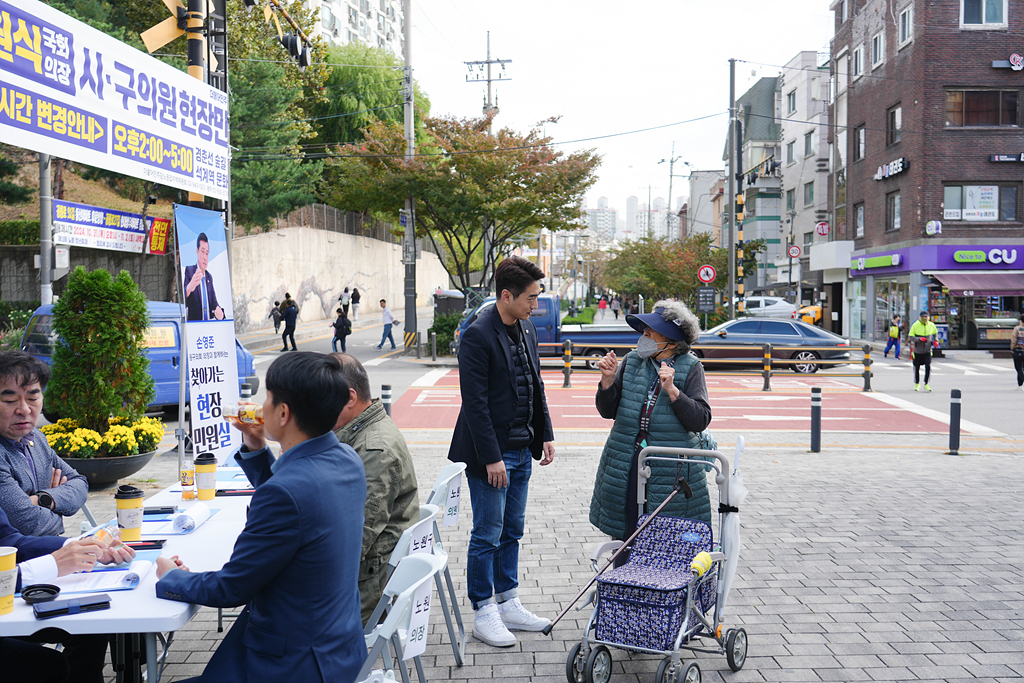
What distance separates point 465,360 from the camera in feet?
14.3

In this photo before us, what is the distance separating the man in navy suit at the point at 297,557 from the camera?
2410 mm

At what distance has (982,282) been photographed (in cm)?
2856

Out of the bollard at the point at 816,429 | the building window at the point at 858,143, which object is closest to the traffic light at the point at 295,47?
the bollard at the point at 816,429

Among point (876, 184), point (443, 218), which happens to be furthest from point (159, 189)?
point (876, 184)

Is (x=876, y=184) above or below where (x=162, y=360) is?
above

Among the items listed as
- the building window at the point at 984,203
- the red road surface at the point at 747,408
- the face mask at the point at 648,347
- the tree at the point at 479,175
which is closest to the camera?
the face mask at the point at 648,347

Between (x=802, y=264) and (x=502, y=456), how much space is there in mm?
48236

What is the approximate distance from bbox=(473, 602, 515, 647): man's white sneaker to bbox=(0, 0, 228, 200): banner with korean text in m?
3.74

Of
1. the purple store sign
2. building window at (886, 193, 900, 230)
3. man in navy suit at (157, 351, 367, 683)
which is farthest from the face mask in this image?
building window at (886, 193, 900, 230)

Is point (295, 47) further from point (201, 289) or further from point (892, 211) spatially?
point (892, 211)

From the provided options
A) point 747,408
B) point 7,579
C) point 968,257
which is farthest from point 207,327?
point 968,257

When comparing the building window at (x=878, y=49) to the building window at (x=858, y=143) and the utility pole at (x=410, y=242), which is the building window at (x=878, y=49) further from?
the utility pole at (x=410, y=242)

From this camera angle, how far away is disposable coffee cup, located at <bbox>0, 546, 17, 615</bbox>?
267 cm

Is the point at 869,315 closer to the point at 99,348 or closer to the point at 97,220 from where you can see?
the point at 97,220
